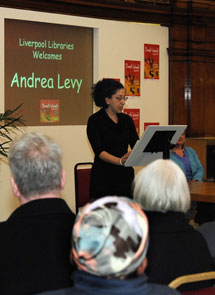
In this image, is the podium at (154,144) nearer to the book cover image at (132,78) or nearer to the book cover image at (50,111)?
the book cover image at (50,111)

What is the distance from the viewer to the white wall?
6543 millimetres

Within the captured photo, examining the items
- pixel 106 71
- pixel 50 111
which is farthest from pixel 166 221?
pixel 106 71

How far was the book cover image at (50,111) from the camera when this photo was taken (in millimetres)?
6910

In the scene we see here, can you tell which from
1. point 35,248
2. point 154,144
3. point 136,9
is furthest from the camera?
point 136,9

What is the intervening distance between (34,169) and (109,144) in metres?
2.55

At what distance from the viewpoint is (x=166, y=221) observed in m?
2.19

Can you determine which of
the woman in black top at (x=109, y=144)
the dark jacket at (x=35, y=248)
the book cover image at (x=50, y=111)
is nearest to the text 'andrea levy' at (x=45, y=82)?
the book cover image at (x=50, y=111)

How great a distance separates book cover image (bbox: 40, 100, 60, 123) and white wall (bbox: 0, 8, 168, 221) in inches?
4.6

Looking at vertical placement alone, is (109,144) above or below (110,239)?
above

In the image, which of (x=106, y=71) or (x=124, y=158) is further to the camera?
(x=106, y=71)

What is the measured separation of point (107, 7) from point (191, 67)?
5.29 feet

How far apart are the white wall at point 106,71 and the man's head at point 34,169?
14.2ft

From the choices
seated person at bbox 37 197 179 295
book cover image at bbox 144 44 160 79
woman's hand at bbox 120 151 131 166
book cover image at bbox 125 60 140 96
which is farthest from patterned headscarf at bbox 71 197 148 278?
book cover image at bbox 144 44 160 79

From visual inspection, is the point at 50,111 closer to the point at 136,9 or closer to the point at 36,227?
the point at 136,9
